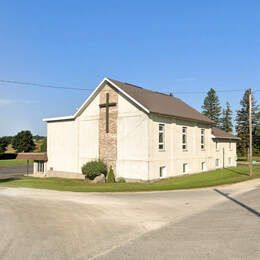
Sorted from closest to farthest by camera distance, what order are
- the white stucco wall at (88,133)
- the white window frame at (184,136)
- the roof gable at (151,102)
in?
the roof gable at (151,102), the white stucco wall at (88,133), the white window frame at (184,136)

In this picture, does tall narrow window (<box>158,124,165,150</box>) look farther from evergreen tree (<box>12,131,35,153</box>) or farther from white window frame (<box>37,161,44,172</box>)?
evergreen tree (<box>12,131,35,153</box>)

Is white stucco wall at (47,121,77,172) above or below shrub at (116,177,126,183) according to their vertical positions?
above

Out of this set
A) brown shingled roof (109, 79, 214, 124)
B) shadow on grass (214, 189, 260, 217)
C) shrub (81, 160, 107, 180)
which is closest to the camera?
shadow on grass (214, 189, 260, 217)

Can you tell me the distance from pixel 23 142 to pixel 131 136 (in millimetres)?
98331

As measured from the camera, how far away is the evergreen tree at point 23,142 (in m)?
123

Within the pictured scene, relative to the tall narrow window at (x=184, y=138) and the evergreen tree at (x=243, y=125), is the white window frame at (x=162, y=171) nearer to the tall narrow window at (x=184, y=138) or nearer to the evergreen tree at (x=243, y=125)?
the tall narrow window at (x=184, y=138)

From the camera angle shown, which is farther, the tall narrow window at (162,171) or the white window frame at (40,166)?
the white window frame at (40,166)

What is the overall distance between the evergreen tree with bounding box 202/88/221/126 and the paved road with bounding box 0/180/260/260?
276 feet

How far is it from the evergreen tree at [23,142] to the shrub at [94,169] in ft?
307

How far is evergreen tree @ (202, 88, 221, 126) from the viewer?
10156cm

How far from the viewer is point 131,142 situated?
31.7 metres

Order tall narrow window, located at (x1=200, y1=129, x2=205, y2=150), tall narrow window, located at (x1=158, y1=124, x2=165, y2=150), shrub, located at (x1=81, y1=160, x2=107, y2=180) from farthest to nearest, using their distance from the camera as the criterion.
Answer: tall narrow window, located at (x1=200, y1=129, x2=205, y2=150) < shrub, located at (x1=81, y1=160, x2=107, y2=180) < tall narrow window, located at (x1=158, y1=124, x2=165, y2=150)

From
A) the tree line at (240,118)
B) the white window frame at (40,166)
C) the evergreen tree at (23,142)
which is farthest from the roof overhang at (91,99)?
the evergreen tree at (23,142)

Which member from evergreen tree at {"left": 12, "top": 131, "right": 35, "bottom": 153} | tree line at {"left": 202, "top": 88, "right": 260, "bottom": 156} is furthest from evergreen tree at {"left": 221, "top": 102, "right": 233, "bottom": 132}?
evergreen tree at {"left": 12, "top": 131, "right": 35, "bottom": 153}
